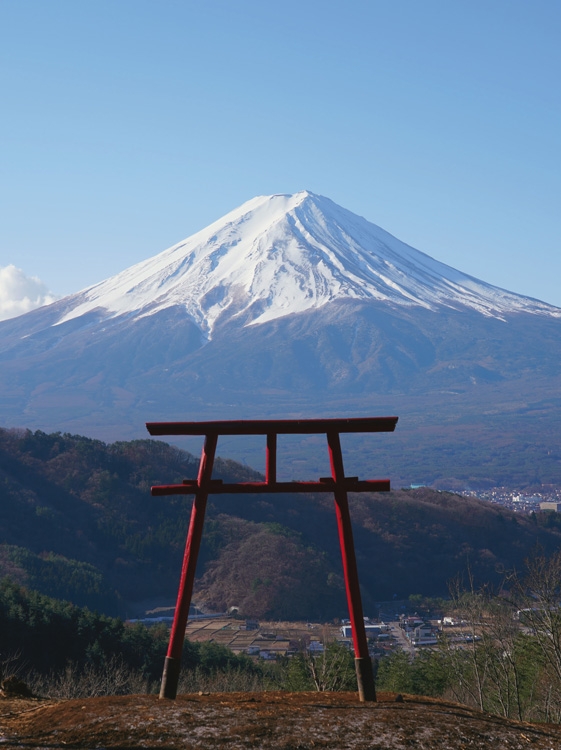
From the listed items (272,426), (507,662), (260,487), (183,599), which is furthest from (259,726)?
(507,662)

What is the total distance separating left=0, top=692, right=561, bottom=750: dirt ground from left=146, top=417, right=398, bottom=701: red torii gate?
385 mm

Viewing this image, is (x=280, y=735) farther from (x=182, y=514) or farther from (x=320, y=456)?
(x=320, y=456)

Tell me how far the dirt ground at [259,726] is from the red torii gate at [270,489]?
0.38 m

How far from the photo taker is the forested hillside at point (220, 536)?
213ft

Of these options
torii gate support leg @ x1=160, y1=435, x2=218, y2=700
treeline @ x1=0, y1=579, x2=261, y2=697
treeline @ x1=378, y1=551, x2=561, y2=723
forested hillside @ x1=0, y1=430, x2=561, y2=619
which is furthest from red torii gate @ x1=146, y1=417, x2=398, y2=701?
forested hillside @ x1=0, y1=430, x2=561, y2=619

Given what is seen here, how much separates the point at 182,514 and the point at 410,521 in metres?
18.2

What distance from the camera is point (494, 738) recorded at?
6.82 meters

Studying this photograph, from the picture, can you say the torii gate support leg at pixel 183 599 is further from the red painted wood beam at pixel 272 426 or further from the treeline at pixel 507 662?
the treeline at pixel 507 662

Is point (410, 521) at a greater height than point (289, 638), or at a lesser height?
greater

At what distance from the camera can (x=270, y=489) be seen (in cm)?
827

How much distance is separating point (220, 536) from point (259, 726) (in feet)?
216

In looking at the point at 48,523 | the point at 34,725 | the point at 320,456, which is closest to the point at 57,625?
the point at 34,725

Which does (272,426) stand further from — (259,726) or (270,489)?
(259,726)

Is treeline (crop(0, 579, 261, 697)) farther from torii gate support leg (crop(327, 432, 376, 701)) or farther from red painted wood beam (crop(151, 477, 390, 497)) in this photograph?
torii gate support leg (crop(327, 432, 376, 701))
